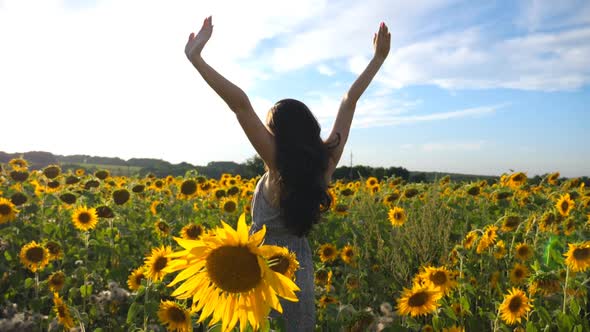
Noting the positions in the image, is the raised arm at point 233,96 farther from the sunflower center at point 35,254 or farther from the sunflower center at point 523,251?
the sunflower center at point 35,254

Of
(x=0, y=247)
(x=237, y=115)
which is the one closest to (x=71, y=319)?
(x=237, y=115)

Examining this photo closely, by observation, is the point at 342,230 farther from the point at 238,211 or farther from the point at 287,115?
the point at 287,115

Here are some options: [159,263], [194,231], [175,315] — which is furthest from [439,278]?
[194,231]

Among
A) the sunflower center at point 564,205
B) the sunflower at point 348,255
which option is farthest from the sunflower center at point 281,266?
the sunflower center at point 564,205

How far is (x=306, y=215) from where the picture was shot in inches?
122

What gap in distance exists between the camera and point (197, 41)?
2.50 m

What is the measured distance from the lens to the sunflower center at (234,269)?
1377mm

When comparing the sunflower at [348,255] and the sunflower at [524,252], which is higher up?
the sunflower at [524,252]

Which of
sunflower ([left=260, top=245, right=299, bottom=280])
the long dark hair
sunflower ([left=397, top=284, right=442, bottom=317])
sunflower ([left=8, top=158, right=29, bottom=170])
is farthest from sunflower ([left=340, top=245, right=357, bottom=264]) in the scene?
sunflower ([left=8, top=158, right=29, bottom=170])

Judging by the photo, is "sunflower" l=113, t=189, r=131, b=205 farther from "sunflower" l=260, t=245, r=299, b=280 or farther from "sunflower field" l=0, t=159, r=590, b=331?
"sunflower" l=260, t=245, r=299, b=280

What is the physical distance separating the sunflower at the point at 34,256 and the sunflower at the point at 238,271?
125 inches

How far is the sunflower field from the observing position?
143cm

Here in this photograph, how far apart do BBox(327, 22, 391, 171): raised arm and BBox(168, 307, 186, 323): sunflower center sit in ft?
4.88

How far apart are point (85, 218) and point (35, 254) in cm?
115
